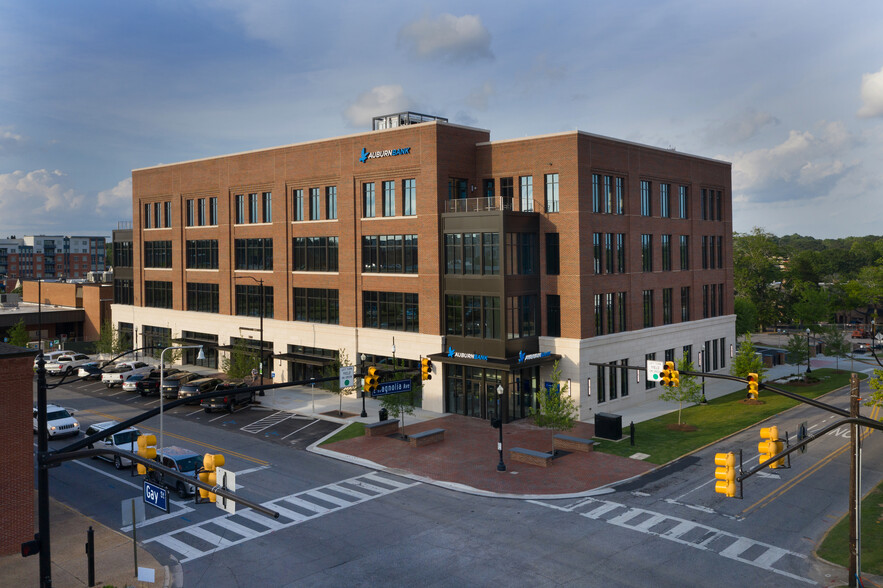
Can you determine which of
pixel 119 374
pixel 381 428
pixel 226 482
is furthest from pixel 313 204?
pixel 226 482

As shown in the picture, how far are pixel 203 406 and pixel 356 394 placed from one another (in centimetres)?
1140

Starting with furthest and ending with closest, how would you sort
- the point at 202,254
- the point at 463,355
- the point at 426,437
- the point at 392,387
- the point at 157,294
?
1. the point at 157,294
2. the point at 202,254
3. the point at 463,355
4. the point at 426,437
5. the point at 392,387

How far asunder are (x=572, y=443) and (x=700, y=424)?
11568 millimetres

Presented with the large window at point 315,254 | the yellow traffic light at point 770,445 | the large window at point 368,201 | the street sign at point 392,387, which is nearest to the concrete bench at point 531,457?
the street sign at point 392,387

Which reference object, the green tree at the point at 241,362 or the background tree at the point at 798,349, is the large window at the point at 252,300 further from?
the background tree at the point at 798,349

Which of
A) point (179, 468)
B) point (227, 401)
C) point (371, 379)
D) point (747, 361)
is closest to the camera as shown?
point (371, 379)

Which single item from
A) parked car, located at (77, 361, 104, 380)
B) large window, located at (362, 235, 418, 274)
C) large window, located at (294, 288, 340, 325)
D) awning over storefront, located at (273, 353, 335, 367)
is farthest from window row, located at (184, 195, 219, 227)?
large window, located at (362, 235, 418, 274)

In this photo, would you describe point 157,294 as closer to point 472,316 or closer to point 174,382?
point 174,382

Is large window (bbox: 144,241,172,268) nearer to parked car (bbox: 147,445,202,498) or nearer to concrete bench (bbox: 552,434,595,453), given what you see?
parked car (bbox: 147,445,202,498)

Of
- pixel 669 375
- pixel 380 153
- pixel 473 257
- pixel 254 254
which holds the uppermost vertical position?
pixel 380 153

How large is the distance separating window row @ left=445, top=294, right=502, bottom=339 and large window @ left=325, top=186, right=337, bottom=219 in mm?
13990

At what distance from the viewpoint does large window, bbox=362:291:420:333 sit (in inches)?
2050

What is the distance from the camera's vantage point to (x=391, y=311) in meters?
53.6

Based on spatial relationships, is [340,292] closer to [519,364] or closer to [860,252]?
[519,364]
